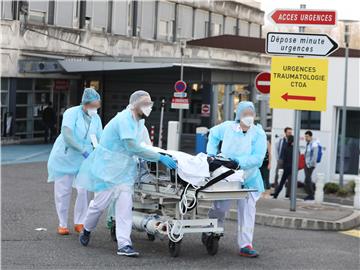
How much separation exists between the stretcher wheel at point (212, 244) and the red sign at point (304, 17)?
16.7 feet

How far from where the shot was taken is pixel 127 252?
9.04 metres

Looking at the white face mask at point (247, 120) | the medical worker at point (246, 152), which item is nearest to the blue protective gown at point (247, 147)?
the medical worker at point (246, 152)

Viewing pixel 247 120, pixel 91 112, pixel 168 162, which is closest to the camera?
pixel 168 162

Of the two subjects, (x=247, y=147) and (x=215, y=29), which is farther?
(x=215, y=29)

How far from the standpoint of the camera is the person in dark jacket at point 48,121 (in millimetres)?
33781

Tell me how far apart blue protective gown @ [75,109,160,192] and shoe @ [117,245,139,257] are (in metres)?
0.76

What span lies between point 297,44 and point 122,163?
502cm

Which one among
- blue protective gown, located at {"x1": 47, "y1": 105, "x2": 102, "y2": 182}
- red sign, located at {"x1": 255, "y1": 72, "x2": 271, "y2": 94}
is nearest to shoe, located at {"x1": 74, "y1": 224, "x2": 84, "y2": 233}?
blue protective gown, located at {"x1": 47, "y1": 105, "x2": 102, "y2": 182}

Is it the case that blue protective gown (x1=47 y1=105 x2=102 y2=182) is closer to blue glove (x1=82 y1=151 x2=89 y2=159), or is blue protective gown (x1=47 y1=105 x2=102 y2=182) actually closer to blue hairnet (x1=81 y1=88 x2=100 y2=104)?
blue glove (x1=82 y1=151 x2=89 y2=159)

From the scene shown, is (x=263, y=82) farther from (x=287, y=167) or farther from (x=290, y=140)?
(x=287, y=167)

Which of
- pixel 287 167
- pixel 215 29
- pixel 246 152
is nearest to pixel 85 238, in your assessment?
pixel 246 152

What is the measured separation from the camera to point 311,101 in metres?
13.2

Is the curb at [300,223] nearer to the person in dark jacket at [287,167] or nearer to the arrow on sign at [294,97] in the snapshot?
the arrow on sign at [294,97]

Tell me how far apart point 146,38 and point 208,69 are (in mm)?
6972
